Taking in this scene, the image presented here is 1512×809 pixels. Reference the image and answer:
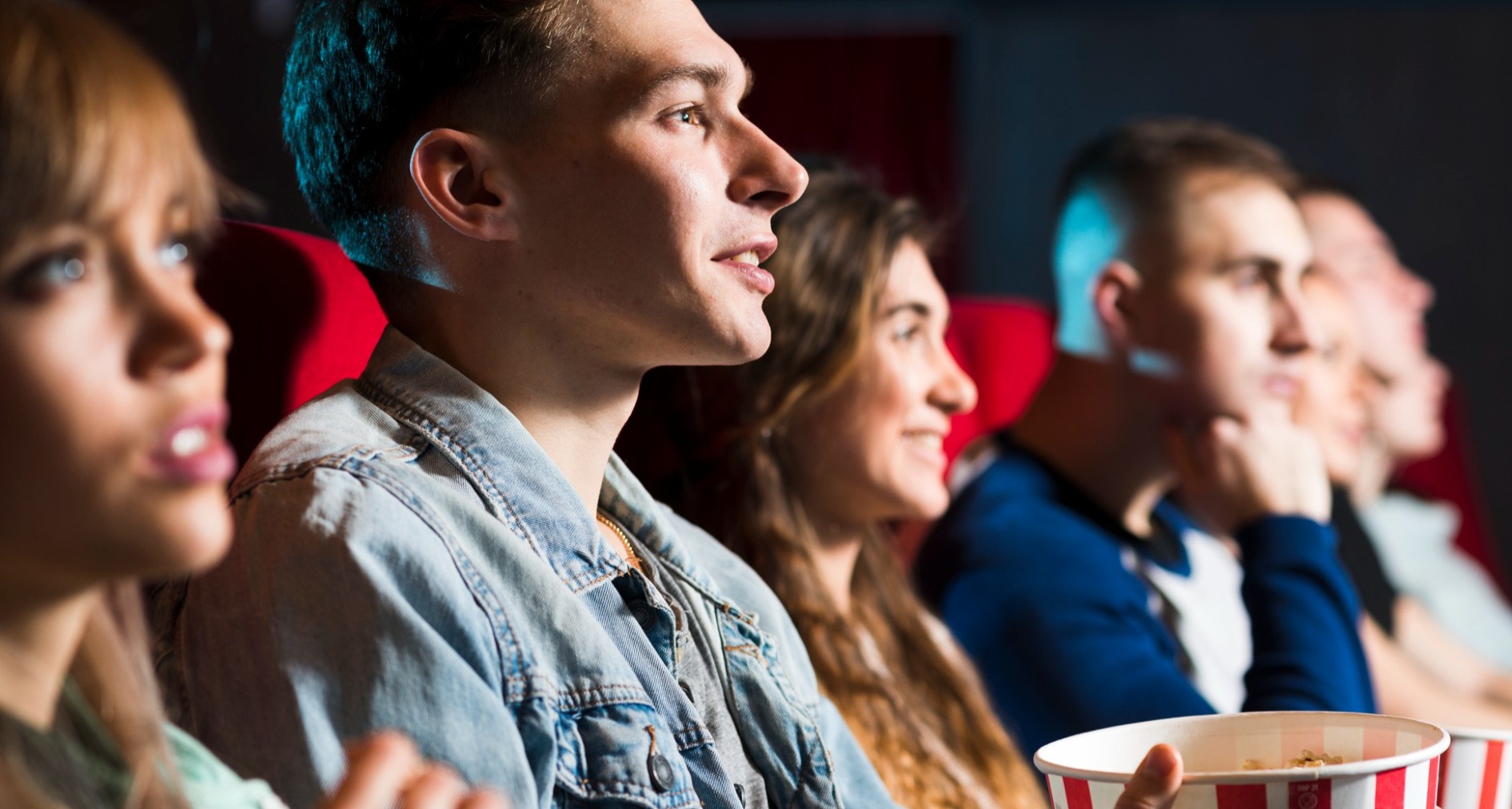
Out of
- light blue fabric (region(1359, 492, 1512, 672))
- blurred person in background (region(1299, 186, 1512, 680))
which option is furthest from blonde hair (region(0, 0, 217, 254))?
light blue fabric (region(1359, 492, 1512, 672))

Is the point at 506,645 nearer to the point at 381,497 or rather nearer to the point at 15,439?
the point at 381,497

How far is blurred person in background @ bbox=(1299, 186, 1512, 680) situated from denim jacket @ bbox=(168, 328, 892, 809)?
6.06ft

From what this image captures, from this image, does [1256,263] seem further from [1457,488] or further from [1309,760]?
[1457,488]

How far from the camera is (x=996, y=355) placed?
1877mm

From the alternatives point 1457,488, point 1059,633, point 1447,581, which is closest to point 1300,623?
point 1059,633

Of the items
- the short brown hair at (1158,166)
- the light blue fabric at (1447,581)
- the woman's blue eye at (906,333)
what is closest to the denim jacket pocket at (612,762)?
the woman's blue eye at (906,333)

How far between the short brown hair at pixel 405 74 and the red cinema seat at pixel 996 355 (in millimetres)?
1033

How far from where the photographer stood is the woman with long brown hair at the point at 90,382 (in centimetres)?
45

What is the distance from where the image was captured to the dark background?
11.9ft

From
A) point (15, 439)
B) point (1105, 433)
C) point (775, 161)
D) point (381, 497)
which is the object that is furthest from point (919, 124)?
point (15, 439)

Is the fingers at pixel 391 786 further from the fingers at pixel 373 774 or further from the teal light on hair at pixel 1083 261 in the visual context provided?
the teal light on hair at pixel 1083 261

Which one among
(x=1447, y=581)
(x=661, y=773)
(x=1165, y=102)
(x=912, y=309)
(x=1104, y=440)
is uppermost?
(x=1165, y=102)

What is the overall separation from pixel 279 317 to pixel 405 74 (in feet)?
0.64

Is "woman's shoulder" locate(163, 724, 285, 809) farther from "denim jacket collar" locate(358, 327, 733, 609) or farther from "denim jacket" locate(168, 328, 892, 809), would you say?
"denim jacket collar" locate(358, 327, 733, 609)
